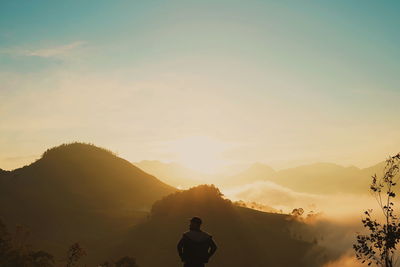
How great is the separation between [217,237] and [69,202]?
7533 centimetres

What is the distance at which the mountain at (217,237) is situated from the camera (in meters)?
105

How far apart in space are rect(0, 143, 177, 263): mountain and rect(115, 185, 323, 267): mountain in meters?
13.7

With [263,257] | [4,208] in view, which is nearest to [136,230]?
[263,257]

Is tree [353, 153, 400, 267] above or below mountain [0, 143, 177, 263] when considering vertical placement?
below

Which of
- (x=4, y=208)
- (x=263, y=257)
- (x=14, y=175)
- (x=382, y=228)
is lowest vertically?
(x=263, y=257)

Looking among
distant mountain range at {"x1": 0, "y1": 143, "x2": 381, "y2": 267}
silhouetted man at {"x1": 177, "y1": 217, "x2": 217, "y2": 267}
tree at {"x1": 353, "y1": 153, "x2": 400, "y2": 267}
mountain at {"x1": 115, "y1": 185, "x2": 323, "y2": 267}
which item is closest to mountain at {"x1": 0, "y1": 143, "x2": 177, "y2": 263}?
distant mountain range at {"x1": 0, "y1": 143, "x2": 381, "y2": 267}

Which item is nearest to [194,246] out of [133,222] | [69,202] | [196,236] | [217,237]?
[196,236]

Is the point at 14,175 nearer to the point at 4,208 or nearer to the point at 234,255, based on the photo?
the point at 4,208

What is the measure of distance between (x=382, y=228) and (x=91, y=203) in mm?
156844

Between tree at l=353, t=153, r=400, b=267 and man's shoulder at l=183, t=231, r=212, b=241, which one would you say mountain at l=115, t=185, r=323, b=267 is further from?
man's shoulder at l=183, t=231, r=212, b=241

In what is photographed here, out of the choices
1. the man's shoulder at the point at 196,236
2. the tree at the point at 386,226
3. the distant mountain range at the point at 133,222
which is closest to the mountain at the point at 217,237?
the distant mountain range at the point at 133,222

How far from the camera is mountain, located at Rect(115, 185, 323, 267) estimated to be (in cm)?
10526

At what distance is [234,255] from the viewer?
109250 millimetres

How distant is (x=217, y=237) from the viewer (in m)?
114
